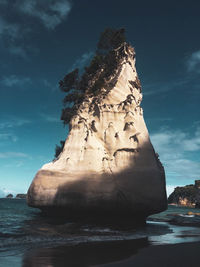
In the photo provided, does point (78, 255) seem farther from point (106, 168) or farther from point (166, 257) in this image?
point (106, 168)

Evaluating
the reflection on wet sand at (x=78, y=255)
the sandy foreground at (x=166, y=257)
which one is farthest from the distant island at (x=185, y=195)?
the reflection on wet sand at (x=78, y=255)

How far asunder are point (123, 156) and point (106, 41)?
1748 cm

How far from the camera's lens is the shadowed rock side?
52.4 feet

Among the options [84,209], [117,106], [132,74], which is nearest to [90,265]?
[84,209]

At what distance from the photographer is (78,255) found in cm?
704

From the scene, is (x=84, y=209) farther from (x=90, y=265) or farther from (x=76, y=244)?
(x=90, y=265)

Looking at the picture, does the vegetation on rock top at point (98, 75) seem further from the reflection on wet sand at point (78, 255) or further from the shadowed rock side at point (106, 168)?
the reflection on wet sand at point (78, 255)

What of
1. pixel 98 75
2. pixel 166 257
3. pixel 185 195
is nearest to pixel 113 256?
pixel 166 257

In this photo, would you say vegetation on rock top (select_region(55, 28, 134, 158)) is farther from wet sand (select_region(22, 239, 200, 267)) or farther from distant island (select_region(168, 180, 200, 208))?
distant island (select_region(168, 180, 200, 208))

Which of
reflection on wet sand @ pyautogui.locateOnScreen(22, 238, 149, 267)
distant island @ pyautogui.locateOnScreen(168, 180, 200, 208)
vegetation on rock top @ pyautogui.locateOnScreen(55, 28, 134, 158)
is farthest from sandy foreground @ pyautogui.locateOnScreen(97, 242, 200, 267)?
distant island @ pyautogui.locateOnScreen(168, 180, 200, 208)

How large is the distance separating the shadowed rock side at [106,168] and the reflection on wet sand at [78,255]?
23.4 feet

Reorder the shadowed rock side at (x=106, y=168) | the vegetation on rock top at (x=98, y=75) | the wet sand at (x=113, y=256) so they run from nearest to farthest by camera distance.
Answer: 1. the wet sand at (x=113, y=256)
2. the shadowed rock side at (x=106, y=168)
3. the vegetation on rock top at (x=98, y=75)

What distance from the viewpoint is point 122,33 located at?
2703 centimetres

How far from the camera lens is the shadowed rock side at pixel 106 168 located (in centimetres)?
1597
